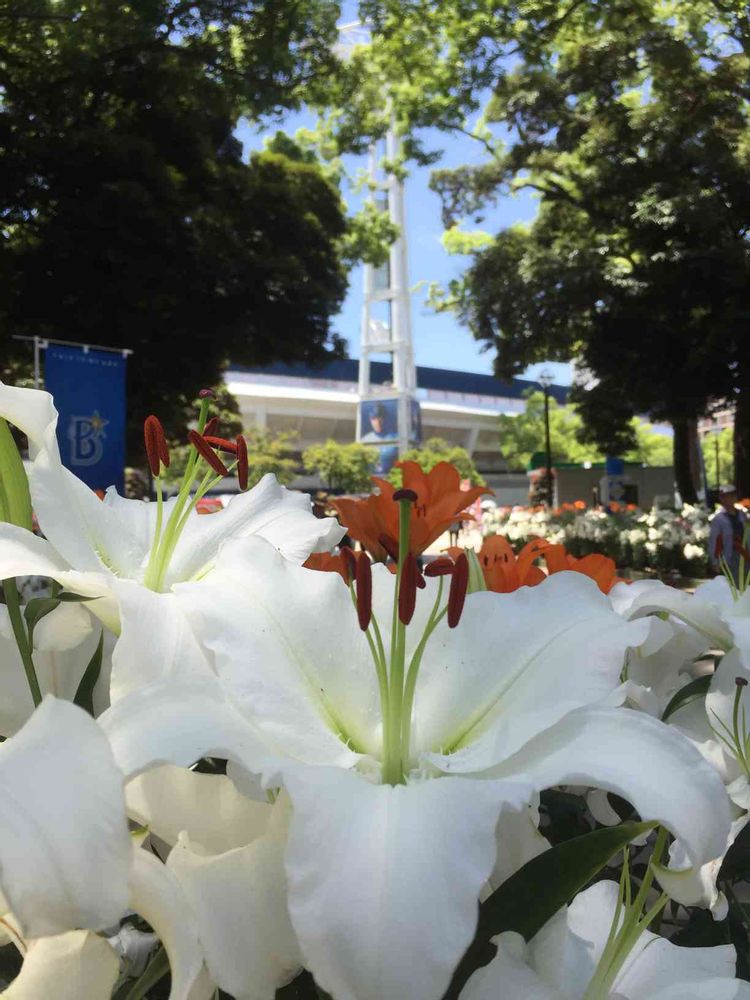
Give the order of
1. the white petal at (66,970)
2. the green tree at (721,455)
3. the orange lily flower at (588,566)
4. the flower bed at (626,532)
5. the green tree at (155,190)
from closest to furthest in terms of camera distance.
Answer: the white petal at (66,970), the orange lily flower at (588,566), the green tree at (155,190), the flower bed at (626,532), the green tree at (721,455)

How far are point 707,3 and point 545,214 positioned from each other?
578 centimetres

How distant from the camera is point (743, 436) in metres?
16.0

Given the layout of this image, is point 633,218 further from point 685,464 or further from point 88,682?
point 88,682

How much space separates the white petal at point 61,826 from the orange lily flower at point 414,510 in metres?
0.28

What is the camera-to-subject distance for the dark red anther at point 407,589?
21.5 inches

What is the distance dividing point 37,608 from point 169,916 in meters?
0.24

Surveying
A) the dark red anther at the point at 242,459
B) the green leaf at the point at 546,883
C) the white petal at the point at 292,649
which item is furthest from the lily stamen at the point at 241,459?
the green leaf at the point at 546,883

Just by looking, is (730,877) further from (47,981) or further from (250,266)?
(250,266)

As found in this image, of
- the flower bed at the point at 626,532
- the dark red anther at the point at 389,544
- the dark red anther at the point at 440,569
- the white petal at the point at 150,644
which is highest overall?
→ the dark red anther at the point at 389,544

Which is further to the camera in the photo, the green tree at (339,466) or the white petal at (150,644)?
the green tree at (339,466)

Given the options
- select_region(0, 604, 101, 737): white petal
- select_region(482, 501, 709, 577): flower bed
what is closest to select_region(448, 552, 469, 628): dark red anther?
select_region(0, 604, 101, 737): white petal

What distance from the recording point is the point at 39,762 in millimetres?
389

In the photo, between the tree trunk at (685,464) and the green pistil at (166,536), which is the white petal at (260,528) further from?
the tree trunk at (685,464)

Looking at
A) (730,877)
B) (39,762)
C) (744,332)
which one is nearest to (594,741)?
(39,762)
